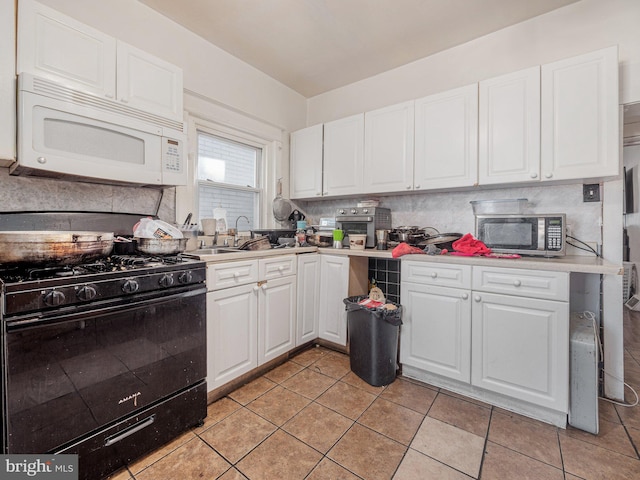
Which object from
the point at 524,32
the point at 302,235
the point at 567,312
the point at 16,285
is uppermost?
the point at 524,32

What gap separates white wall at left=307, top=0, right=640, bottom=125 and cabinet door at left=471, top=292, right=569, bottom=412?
1496 mm

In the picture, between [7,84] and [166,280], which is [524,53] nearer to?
[166,280]

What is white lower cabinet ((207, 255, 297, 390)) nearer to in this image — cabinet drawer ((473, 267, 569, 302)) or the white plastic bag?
the white plastic bag

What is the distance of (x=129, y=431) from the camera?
4.29 ft

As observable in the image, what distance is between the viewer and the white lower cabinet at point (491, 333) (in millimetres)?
1604

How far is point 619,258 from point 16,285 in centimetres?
312

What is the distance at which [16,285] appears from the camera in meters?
1.01

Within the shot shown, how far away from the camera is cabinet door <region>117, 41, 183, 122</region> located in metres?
1.70

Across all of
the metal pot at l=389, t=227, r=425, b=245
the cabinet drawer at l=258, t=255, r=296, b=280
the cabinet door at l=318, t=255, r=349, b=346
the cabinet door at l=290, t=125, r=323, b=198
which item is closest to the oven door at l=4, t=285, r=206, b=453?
the cabinet drawer at l=258, t=255, r=296, b=280

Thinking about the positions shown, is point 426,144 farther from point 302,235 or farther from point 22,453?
point 22,453

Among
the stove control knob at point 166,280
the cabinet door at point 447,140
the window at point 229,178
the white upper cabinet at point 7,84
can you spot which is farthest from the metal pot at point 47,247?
the cabinet door at point 447,140

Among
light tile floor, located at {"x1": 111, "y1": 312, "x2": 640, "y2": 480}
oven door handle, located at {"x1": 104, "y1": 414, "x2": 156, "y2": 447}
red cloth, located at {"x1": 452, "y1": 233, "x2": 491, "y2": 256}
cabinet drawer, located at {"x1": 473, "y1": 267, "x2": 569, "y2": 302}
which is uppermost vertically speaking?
red cloth, located at {"x1": 452, "y1": 233, "x2": 491, "y2": 256}

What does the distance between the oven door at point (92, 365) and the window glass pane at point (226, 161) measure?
1.45 meters

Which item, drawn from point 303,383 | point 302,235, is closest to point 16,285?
point 303,383
